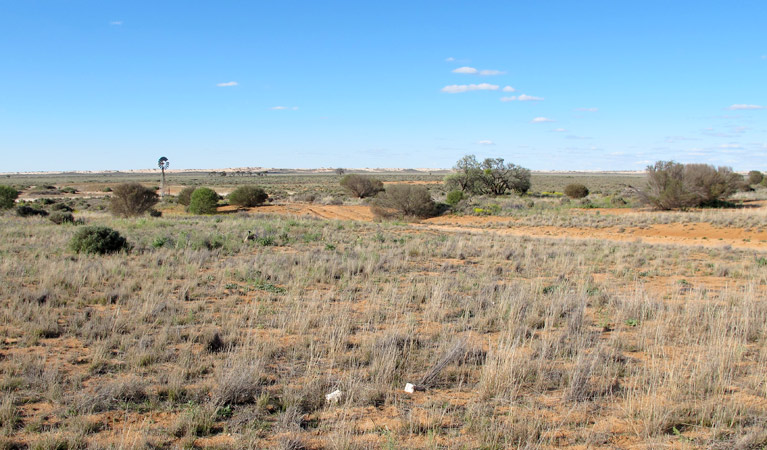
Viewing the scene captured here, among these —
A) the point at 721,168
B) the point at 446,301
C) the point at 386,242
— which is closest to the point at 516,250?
the point at 386,242

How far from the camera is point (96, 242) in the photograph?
39.9 feet

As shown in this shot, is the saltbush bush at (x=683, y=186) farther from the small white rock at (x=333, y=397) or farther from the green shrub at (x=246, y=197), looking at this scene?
the small white rock at (x=333, y=397)

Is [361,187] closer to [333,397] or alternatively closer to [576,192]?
[576,192]

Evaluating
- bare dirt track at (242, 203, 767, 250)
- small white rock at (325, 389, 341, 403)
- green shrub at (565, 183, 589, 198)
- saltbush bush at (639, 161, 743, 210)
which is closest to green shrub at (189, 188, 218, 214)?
bare dirt track at (242, 203, 767, 250)

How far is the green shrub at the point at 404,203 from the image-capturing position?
34.3m

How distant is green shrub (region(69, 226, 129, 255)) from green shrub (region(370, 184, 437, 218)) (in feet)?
74.3

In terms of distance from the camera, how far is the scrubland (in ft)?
12.8

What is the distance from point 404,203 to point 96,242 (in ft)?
78.4

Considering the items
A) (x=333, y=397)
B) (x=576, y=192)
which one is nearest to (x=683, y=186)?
(x=576, y=192)

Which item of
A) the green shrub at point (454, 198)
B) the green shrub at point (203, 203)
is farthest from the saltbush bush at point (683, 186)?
the green shrub at point (203, 203)

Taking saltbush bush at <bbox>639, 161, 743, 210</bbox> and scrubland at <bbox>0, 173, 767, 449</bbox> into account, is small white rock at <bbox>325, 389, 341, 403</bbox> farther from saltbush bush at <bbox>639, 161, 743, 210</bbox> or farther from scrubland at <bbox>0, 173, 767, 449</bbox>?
saltbush bush at <bbox>639, 161, 743, 210</bbox>

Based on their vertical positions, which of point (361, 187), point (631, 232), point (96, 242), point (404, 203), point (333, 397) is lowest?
point (631, 232)

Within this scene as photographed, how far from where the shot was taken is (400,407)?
4.36 meters

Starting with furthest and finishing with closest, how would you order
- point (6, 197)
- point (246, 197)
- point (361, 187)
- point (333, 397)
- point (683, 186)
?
point (361, 187), point (246, 197), point (6, 197), point (683, 186), point (333, 397)
